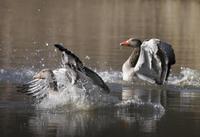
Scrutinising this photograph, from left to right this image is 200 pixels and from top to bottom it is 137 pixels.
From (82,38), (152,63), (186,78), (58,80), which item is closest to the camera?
(58,80)

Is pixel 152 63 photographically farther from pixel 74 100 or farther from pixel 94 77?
pixel 74 100

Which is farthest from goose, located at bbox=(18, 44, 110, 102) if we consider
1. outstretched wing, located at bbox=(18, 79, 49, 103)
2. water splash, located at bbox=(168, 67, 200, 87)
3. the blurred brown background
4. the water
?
the blurred brown background

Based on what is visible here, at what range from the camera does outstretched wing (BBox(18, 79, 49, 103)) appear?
15.9 meters

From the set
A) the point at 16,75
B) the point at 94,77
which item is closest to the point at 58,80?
the point at 94,77

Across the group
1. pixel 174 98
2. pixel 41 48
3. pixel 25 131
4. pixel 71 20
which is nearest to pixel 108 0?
pixel 71 20

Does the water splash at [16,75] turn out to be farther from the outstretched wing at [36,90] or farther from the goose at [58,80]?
the goose at [58,80]

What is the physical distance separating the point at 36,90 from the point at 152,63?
560cm

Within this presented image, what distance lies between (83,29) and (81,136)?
82.9 ft

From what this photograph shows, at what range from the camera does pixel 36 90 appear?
16.0 m

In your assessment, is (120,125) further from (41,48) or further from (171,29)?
(171,29)

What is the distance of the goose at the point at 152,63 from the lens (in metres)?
20.5

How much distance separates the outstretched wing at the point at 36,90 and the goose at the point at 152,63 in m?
4.88

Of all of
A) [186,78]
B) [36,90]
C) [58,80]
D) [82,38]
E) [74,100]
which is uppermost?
[82,38]

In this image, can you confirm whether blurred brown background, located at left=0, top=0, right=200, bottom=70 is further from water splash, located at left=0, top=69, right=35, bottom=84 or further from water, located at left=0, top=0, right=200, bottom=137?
water splash, located at left=0, top=69, right=35, bottom=84
